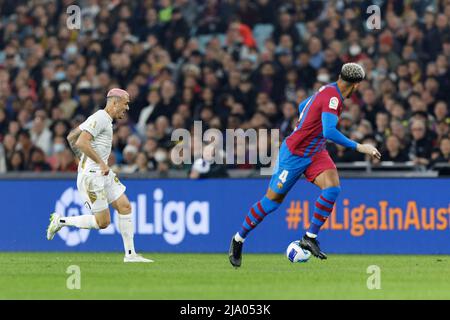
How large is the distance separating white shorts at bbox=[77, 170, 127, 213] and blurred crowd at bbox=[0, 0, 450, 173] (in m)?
4.12

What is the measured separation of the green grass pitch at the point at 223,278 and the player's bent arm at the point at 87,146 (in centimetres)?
129

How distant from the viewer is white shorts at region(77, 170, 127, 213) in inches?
599

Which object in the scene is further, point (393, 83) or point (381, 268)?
point (393, 83)

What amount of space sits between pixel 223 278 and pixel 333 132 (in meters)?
2.11

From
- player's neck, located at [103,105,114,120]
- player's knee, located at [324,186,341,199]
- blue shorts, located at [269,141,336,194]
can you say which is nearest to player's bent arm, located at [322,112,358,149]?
blue shorts, located at [269,141,336,194]

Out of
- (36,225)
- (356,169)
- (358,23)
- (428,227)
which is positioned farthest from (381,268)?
(358,23)

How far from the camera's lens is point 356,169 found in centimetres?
1939

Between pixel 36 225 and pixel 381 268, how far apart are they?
6.55 m

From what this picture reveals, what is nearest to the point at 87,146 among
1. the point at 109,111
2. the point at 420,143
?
the point at 109,111

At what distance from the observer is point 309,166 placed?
1462 cm

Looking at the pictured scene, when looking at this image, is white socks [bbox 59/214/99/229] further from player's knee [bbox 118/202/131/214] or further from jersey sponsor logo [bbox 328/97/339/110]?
jersey sponsor logo [bbox 328/97/339/110]

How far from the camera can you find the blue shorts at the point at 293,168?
14367 mm

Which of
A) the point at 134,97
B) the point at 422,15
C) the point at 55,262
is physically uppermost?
the point at 422,15
